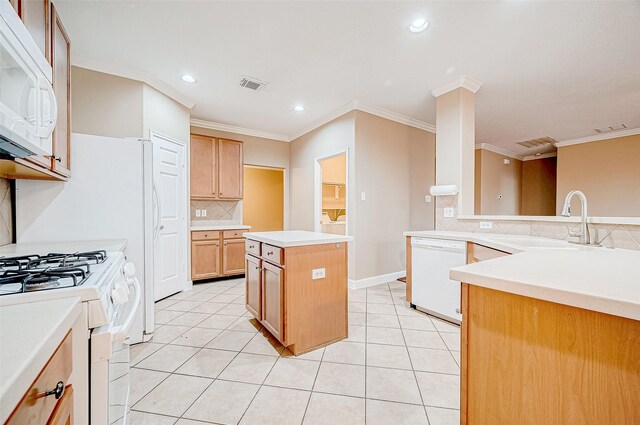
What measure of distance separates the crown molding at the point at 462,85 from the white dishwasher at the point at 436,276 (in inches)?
72.6

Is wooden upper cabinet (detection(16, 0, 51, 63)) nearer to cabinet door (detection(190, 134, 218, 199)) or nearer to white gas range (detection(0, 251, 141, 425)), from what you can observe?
white gas range (detection(0, 251, 141, 425))

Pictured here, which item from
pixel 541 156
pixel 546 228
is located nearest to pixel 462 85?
pixel 546 228

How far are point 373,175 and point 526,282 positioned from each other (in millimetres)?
3177

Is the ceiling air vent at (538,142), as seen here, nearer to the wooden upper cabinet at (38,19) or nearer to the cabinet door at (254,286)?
the cabinet door at (254,286)

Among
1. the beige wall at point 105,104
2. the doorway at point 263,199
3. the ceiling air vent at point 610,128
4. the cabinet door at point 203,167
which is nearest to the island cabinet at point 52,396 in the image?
the beige wall at point 105,104

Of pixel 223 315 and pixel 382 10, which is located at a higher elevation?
pixel 382 10

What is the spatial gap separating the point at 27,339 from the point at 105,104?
123 inches

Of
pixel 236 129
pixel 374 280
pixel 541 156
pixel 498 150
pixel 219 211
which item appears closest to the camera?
pixel 374 280

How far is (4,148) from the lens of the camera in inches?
41.6

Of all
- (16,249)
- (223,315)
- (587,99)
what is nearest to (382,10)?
(16,249)

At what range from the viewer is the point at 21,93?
0.99 meters

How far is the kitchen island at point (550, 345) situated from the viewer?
1.97 feet

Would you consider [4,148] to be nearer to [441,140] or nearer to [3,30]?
[3,30]

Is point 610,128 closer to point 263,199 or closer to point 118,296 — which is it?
point 263,199
